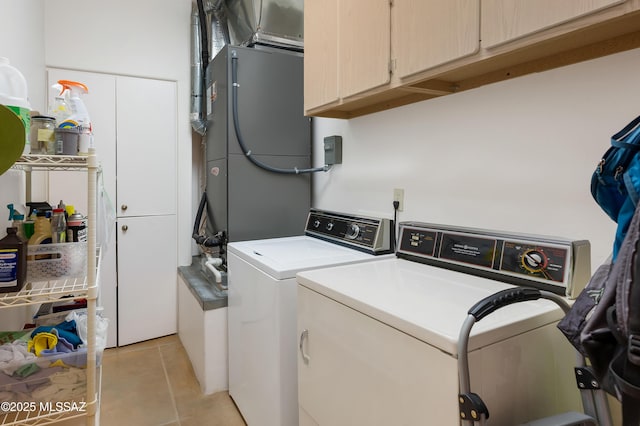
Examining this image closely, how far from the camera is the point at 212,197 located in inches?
107

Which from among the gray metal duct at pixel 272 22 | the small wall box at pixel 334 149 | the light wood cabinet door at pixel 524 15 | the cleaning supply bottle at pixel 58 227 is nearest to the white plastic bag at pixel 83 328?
the cleaning supply bottle at pixel 58 227

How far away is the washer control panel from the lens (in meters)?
1.87

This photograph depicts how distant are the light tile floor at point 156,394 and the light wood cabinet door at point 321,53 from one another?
190cm

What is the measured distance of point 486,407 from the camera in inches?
31.7

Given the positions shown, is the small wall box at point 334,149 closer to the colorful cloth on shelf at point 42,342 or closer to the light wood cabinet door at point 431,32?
the light wood cabinet door at point 431,32

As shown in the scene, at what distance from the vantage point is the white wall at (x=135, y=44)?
9.11 feet

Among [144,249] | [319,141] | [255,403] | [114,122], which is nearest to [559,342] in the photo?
[255,403]

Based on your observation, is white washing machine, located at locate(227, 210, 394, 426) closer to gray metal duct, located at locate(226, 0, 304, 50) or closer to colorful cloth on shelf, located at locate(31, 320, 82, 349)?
colorful cloth on shelf, located at locate(31, 320, 82, 349)

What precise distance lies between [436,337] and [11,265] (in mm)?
1286

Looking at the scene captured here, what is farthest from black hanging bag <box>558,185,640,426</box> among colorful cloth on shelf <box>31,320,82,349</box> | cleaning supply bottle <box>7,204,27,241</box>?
cleaning supply bottle <box>7,204,27,241</box>

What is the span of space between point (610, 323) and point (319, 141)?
2161mm

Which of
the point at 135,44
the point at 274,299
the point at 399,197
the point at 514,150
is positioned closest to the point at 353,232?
the point at 399,197

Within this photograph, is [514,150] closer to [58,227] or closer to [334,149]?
[334,149]

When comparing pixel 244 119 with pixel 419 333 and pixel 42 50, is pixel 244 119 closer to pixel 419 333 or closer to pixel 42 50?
pixel 42 50
